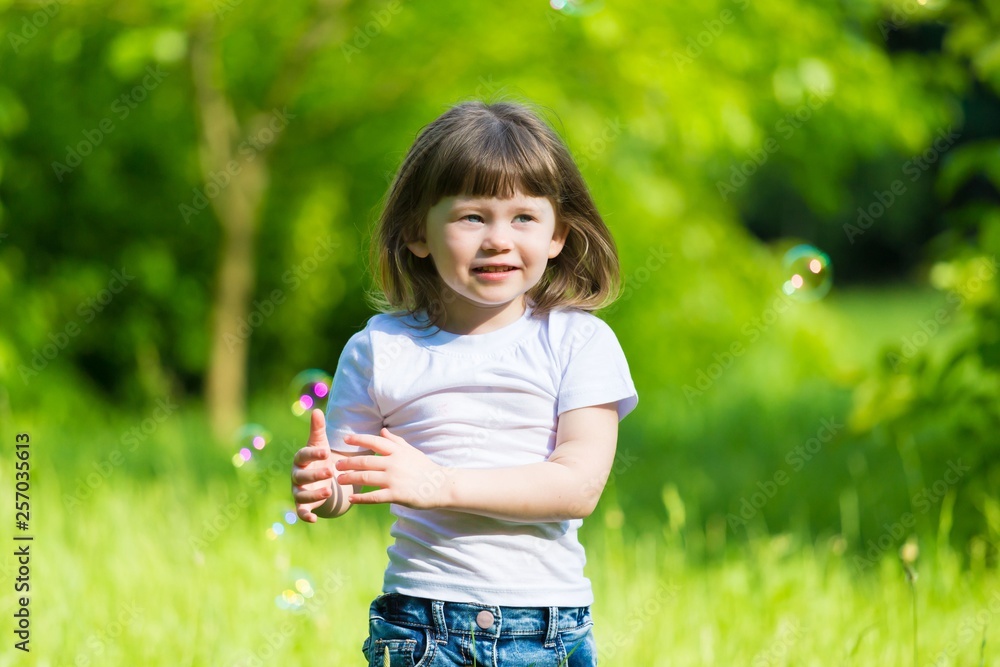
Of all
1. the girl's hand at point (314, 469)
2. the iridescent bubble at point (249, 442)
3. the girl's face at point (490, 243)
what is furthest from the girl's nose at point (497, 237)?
the iridescent bubble at point (249, 442)

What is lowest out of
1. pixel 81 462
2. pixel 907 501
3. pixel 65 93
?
pixel 907 501

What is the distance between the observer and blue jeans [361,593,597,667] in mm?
1783

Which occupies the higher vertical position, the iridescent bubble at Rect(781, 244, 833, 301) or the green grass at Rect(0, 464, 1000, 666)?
the iridescent bubble at Rect(781, 244, 833, 301)

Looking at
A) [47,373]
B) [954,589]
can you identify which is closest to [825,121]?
[954,589]

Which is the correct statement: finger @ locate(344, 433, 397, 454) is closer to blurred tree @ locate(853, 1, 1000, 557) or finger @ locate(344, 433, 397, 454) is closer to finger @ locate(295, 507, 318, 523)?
finger @ locate(295, 507, 318, 523)

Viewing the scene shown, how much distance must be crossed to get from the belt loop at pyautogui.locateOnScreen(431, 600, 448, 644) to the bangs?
0.67 m

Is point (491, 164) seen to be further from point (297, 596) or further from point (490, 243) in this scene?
point (297, 596)

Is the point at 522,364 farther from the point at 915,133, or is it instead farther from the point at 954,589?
the point at 915,133

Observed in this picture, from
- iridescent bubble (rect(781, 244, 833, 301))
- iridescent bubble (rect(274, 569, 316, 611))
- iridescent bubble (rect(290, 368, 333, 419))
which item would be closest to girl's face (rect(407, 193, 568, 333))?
iridescent bubble (rect(290, 368, 333, 419))

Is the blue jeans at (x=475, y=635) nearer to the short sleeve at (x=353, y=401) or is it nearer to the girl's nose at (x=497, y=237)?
the short sleeve at (x=353, y=401)

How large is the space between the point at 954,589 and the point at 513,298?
6.42 feet

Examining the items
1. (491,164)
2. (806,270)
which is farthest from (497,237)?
(806,270)

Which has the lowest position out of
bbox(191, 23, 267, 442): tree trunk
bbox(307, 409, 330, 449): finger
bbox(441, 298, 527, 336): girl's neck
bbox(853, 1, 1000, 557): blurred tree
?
bbox(307, 409, 330, 449): finger

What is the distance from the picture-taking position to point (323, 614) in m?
3.12
